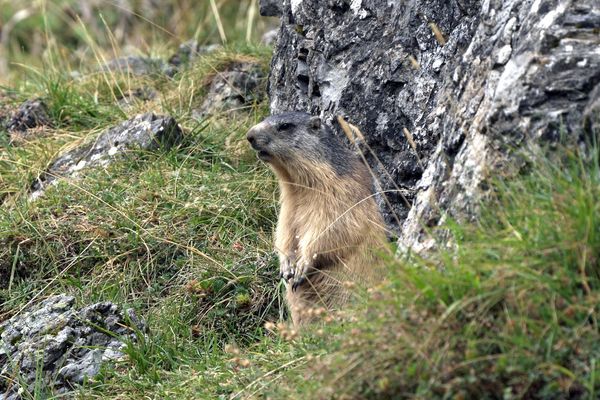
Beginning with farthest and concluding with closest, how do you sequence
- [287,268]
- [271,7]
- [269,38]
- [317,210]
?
[269,38] → [271,7] → [317,210] → [287,268]

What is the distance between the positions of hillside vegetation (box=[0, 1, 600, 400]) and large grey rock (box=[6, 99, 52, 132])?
8 centimetres

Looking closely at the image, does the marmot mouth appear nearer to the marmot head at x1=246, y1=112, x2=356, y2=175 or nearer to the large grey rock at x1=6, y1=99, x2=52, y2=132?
the marmot head at x1=246, y1=112, x2=356, y2=175

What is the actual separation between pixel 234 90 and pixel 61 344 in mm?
3474

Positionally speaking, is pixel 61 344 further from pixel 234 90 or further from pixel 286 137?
pixel 234 90

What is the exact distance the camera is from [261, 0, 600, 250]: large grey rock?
14.2 feet

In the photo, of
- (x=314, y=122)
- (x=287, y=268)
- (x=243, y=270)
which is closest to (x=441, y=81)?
(x=314, y=122)

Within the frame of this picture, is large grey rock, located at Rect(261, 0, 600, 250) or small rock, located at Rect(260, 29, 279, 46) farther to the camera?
small rock, located at Rect(260, 29, 279, 46)

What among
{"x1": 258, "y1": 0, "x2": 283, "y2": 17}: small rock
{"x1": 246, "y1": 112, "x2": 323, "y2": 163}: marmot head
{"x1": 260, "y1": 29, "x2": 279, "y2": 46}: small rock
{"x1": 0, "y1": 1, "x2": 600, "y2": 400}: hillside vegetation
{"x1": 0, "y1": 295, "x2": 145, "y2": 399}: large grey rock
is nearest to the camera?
{"x1": 0, "y1": 1, "x2": 600, "y2": 400}: hillside vegetation

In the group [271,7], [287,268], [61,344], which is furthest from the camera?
[271,7]

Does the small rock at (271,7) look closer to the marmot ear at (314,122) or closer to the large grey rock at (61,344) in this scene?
the marmot ear at (314,122)

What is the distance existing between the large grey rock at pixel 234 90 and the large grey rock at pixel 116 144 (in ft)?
2.11

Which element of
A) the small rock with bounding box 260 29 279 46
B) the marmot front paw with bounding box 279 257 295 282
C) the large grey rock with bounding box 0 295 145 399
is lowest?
the large grey rock with bounding box 0 295 145 399

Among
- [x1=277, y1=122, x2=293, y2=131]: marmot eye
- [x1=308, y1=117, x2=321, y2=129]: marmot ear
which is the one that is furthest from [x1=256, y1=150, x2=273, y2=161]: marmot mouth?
[x1=308, y1=117, x2=321, y2=129]: marmot ear

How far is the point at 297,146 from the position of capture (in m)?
6.60
